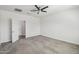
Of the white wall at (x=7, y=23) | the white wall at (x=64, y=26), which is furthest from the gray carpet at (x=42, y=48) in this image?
the white wall at (x=7, y=23)

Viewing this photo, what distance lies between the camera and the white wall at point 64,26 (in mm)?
4332

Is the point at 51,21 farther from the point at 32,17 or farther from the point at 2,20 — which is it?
the point at 2,20

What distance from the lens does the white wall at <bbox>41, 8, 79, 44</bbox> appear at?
4332mm

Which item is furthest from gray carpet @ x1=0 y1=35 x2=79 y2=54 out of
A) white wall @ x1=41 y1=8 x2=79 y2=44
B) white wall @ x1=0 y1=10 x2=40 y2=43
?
white wall @ x1=0 y1=10 x2=40 y2=43

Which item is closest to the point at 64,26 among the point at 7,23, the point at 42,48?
the point at 42,48

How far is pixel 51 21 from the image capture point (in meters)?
6.46

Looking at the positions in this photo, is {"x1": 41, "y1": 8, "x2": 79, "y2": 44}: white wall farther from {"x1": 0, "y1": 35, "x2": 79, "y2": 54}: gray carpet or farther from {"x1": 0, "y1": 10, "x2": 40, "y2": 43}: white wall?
{"x1": 0, "y1": 10, "x2": 40, "y2": 43}: white wall

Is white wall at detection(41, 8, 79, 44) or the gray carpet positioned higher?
white wall at detection(41, 8, 79, 44)

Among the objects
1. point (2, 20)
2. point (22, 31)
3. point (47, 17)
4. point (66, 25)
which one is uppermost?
point (47, 17)

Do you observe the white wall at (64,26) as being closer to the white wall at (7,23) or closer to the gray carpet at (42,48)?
the gray carpet at (42,48)

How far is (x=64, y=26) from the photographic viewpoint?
5.07m

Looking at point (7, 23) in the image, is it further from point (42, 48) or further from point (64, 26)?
point (64, 26)
